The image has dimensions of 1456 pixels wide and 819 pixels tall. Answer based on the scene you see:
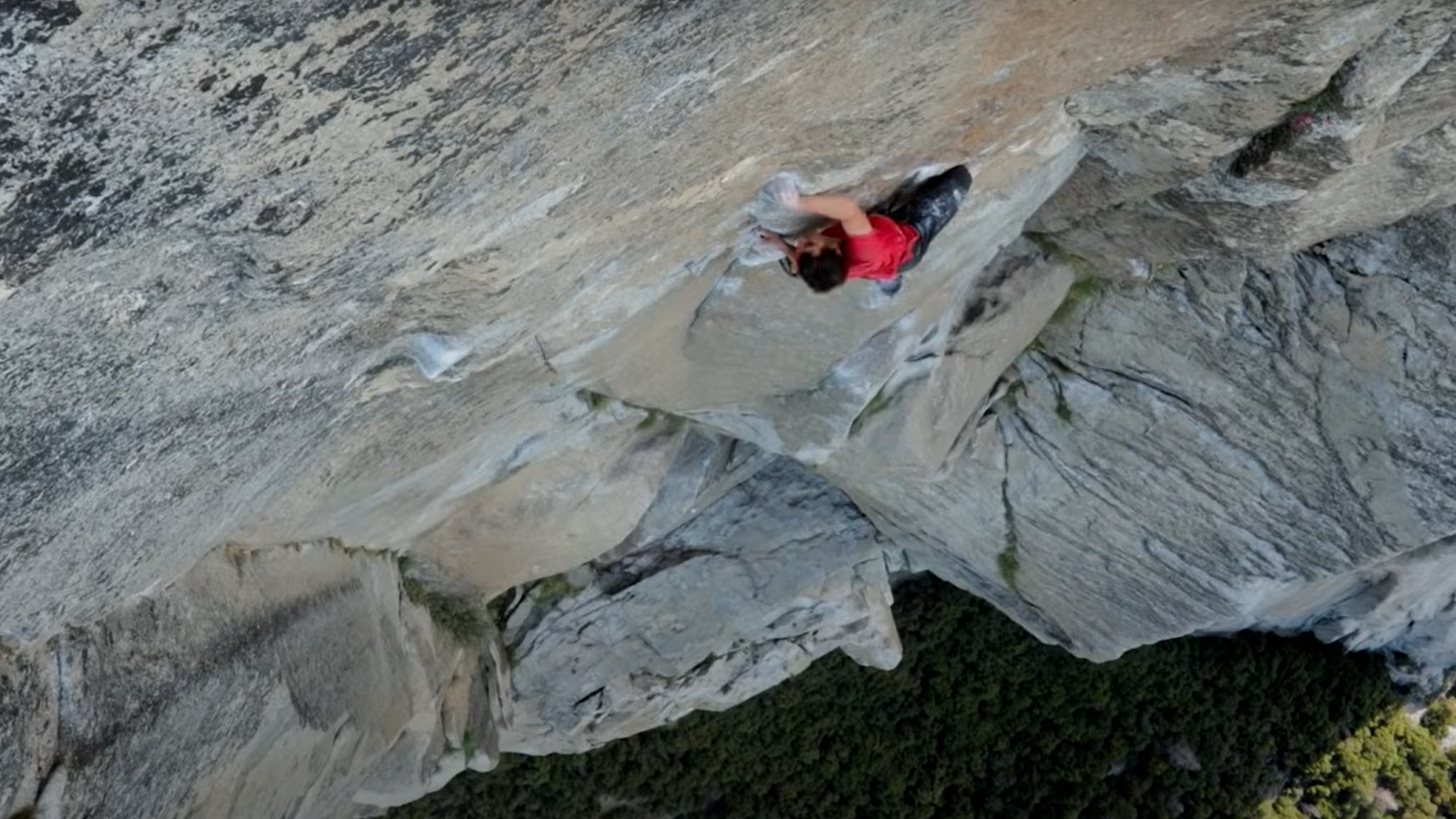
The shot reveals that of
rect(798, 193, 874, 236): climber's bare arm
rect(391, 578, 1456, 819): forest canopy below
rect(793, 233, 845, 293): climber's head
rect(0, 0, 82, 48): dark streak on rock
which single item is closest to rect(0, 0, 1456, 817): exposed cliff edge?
rect(0, 0, 82, 48): dark streak on rock

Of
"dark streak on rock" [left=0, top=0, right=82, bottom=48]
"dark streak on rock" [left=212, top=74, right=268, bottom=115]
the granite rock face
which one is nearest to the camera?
"dark streak on rock" [left=0, top=0, right=82, bottom=48]

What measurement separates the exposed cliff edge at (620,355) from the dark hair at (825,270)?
315 millimetres

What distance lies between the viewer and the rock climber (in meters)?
4.20

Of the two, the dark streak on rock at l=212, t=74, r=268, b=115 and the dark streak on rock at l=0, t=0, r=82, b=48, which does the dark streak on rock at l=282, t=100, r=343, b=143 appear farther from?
the dark streak on rock at l=0, t=0, r=82, b=48

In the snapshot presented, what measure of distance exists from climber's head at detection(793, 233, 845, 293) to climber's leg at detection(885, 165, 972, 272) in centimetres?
40

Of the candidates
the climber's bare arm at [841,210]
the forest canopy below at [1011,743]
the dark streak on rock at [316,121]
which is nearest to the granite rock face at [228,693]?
the dark streak on rock at [316,121]

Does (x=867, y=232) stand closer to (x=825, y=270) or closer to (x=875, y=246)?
(x=875, y=246)

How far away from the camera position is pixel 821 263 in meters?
4.23

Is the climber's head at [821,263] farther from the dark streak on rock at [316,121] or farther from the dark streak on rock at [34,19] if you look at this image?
the dark streak on rock at [34,19]

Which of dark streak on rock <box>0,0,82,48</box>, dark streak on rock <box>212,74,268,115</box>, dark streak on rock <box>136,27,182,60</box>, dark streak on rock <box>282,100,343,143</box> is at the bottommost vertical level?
dark streak on rock <box>282,100,343,143</box>

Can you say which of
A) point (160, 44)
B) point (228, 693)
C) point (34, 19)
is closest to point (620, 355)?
point (228, 693)

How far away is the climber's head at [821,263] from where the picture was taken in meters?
4.21

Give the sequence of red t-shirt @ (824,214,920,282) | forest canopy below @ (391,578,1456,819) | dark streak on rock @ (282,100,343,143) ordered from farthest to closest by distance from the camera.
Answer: forest canopy below @ (391,578,1456,819) < red t-shirt @ (824,214,920,282) < dark streak on rock @ (282,100,343,143)

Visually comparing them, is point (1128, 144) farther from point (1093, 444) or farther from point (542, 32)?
point (542, 32)
